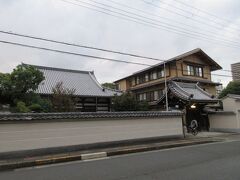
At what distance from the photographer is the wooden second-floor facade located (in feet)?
97.3

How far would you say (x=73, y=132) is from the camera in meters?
11.1

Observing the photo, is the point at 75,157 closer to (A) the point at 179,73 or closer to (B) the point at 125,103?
(B) the point at 125,103

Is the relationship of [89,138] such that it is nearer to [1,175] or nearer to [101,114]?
[101,114]

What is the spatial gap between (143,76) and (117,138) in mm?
23775

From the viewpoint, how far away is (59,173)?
7188 millimetres

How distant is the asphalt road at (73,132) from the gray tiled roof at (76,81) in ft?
36.4

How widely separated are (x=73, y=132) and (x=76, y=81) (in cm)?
1532

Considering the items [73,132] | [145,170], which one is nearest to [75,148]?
[73,132]

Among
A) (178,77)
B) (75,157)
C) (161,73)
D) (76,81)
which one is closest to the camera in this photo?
(75,157)

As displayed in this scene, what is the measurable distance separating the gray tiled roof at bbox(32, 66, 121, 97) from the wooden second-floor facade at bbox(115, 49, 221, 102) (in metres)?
7.62

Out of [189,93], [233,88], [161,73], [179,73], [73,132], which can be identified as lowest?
[73,132]

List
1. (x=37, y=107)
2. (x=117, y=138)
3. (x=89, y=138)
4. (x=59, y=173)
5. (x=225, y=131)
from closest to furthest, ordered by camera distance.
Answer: (x=59, y=173)
(x=89, y=138)
(x=117, y=138)
(x=37, y=107)
(x=225, y=131)

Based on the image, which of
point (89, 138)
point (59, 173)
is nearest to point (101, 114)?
point (89, 138)

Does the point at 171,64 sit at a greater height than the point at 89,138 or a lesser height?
greater
